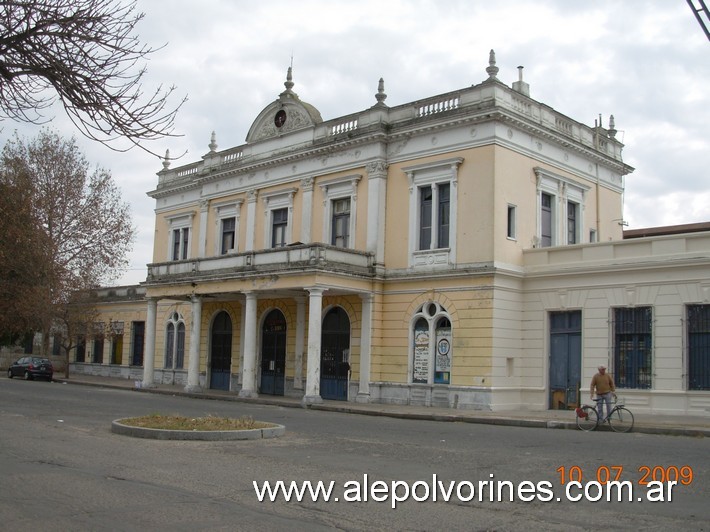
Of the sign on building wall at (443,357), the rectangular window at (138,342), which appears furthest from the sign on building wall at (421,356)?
the rectangular window at (138,342)

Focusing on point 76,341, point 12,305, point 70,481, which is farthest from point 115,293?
point 70,481

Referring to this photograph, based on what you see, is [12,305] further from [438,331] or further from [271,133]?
[438,331]

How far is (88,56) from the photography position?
7727 mm

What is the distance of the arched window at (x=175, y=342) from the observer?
3934cm

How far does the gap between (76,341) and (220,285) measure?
18981mm

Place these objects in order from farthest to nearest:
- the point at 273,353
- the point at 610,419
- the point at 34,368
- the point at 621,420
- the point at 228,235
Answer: the point at 34,368 → the point at 228,235 → the point at 273,353 → the point at 610,419 → the point at 621,420

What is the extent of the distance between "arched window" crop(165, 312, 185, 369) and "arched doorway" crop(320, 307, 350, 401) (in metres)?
11.2

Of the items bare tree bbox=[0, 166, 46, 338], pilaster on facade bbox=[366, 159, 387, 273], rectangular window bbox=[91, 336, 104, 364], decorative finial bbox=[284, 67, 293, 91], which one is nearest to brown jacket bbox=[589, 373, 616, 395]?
pilaster on facade bbox=[366, 159, 387, 273]

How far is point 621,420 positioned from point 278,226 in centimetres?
1844

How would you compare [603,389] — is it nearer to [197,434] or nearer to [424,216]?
[197,434]

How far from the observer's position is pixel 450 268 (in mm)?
27078

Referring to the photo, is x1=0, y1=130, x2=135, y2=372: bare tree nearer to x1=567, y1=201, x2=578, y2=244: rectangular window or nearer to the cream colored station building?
the cream colored station building

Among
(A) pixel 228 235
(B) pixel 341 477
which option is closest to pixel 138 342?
(A) pixel 228 235

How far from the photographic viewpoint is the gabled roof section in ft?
108
